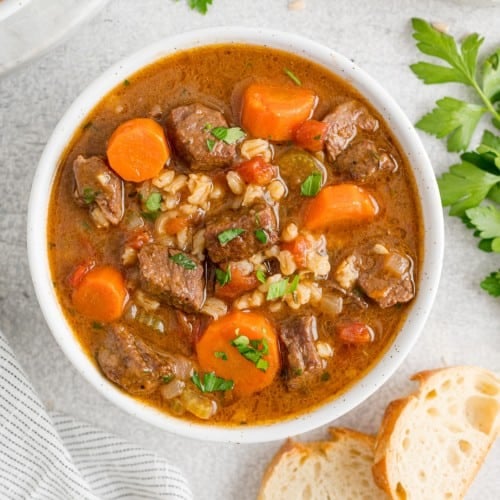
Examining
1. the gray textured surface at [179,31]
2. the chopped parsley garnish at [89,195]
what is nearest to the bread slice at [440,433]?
the gray textured surface at [179,31]

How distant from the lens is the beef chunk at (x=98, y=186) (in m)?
3.49

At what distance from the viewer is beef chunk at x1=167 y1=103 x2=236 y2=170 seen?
3482 mm

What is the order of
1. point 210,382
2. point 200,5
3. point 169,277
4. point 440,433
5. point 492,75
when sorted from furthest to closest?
point 440,433 → point 492,75 → point 200,5 → point 210,382 → point 169,277

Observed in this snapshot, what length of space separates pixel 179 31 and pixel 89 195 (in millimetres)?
1119

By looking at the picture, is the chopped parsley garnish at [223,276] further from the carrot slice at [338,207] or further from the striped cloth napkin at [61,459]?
the striped cloth napkin at [61,459]

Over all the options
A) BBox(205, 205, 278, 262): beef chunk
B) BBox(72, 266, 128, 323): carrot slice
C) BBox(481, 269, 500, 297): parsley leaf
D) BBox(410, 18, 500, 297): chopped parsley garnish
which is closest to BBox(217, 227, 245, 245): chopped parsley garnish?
BBox(205, 205, 278, 262): beef chunk

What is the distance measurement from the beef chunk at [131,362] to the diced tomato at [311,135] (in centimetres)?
107

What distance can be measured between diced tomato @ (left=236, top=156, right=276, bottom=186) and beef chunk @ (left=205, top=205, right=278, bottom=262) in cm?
11

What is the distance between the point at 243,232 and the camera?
11.3 ft

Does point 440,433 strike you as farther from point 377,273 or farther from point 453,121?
point 453,121

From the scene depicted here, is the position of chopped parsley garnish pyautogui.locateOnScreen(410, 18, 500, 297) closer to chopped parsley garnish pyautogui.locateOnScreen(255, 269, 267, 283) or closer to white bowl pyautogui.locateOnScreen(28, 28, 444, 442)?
white bowl pyautogui.locateOnScreen(28, 28, 444, 442)

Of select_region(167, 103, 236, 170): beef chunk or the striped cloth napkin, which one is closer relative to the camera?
select_region(167, 103, 236, 170): beef chunk

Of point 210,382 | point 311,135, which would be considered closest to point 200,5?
point 311,135

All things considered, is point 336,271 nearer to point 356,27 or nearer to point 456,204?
point 456,204
